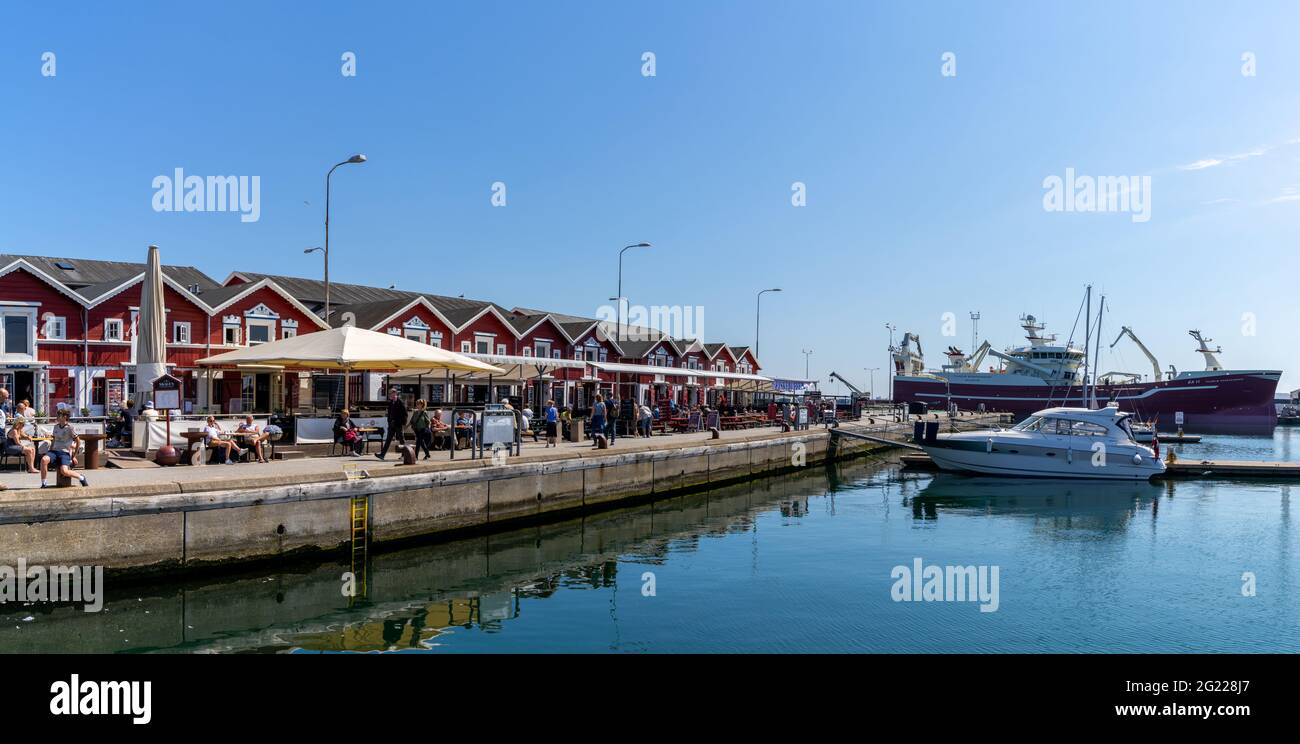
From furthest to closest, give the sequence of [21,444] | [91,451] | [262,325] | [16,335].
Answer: [262,325] < [16,335] < [91,451] < [21,444]

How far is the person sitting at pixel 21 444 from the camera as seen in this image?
14.4 m

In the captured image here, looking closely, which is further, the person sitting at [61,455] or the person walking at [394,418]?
the person walking at [394,418]

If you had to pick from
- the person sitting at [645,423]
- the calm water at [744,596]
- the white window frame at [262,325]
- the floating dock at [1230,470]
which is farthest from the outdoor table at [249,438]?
the floating dock at [1230,470]

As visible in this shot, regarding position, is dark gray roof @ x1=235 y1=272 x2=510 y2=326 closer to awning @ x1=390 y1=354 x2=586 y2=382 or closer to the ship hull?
awning @ x1=390 y1=354 x2=586 y2=382

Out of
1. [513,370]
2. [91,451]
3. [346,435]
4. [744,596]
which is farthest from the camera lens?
[513,370]

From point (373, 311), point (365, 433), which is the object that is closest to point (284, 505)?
point (365, 433)

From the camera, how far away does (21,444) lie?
566 inches

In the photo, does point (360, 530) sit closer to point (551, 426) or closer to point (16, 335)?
point (551, 426)

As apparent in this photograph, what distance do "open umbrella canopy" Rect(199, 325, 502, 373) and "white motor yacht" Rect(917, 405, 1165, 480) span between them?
71.8 feet

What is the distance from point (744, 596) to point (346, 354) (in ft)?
34.5

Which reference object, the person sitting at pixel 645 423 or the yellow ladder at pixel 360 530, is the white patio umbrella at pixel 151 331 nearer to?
the yellow ladder at pixel 360 530

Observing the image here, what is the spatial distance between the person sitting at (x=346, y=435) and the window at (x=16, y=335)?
1848 cm
